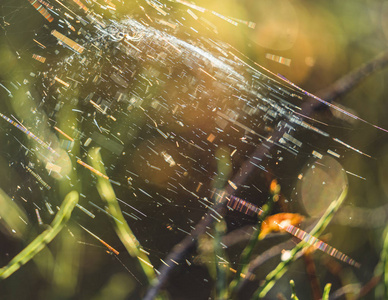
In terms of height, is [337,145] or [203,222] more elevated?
[337,145]

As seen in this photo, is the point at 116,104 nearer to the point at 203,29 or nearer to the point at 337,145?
the point at 203,29

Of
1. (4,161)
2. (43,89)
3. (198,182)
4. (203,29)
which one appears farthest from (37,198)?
(203,29)

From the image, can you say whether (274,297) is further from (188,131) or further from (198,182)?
(188,131)

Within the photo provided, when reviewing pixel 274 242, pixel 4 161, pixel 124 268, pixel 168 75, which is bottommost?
pixel 124 268

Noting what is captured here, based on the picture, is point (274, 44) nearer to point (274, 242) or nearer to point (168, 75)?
point (168, 75)

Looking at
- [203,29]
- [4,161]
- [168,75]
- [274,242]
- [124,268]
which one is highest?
[203,29]

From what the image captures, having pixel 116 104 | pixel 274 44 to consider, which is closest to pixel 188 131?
pixel 116 104

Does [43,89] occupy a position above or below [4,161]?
Answer: above
